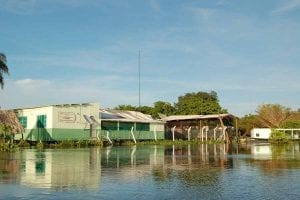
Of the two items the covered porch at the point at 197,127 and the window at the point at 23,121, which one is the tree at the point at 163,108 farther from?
the window at the point at 23,121

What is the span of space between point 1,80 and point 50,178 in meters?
29.2

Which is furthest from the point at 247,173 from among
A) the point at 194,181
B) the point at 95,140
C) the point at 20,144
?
the point at 95,140

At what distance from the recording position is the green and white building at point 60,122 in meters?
47.0

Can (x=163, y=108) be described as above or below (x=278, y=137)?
above

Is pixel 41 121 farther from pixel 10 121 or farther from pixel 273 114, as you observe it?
pixel 273 114

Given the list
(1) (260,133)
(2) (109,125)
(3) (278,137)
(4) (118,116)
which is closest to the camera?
(2) (109,125)

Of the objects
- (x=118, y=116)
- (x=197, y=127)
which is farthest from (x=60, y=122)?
(x=197, y=127)

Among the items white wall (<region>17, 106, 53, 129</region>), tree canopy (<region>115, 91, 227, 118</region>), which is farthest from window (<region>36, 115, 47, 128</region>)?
tree canopy (<region>115, 91, 227, 118</region>)

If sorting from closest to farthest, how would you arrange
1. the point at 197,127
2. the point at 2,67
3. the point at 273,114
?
1. the point at 2,67
2. the point at 197,127
3. the point at 273,114

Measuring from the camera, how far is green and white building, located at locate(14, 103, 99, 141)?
4700 cm

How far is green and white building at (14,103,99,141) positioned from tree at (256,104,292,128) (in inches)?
1753

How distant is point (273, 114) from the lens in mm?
87688

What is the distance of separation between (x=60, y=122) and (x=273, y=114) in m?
52.5

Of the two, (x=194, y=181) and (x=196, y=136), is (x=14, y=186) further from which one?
(x=196, y=136)
